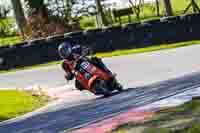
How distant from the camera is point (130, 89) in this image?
17.3 metres

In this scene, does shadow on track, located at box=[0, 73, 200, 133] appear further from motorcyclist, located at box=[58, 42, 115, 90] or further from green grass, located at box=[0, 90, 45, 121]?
green grass, located at box=[0, 90, 45, 121]

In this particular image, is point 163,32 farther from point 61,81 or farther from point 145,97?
point 145,97

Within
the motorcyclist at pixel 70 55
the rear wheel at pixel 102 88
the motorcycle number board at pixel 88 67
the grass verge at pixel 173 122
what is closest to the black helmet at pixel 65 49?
the motorcyclist at pixel 70 55

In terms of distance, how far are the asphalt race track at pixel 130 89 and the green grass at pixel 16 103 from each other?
2.75 feet

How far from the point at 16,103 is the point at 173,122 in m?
10.1

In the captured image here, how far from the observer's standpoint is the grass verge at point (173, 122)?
9.03 meters

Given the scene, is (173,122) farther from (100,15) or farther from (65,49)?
(100,15)

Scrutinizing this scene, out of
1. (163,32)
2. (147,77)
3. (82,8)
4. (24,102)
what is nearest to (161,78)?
(147,77)

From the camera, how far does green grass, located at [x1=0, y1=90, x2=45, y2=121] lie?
1769 cm

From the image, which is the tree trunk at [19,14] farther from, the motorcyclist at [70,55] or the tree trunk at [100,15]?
the motorcyclist at [70,55]

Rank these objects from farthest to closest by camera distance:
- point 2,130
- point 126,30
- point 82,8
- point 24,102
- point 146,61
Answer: point 82,8 → point 126,30 → point 146,61 → point 24,102 → point 2,130

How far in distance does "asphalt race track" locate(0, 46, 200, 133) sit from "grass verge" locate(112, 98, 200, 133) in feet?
6.42

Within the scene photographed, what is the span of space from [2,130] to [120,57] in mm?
13416

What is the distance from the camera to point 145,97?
14.5m
